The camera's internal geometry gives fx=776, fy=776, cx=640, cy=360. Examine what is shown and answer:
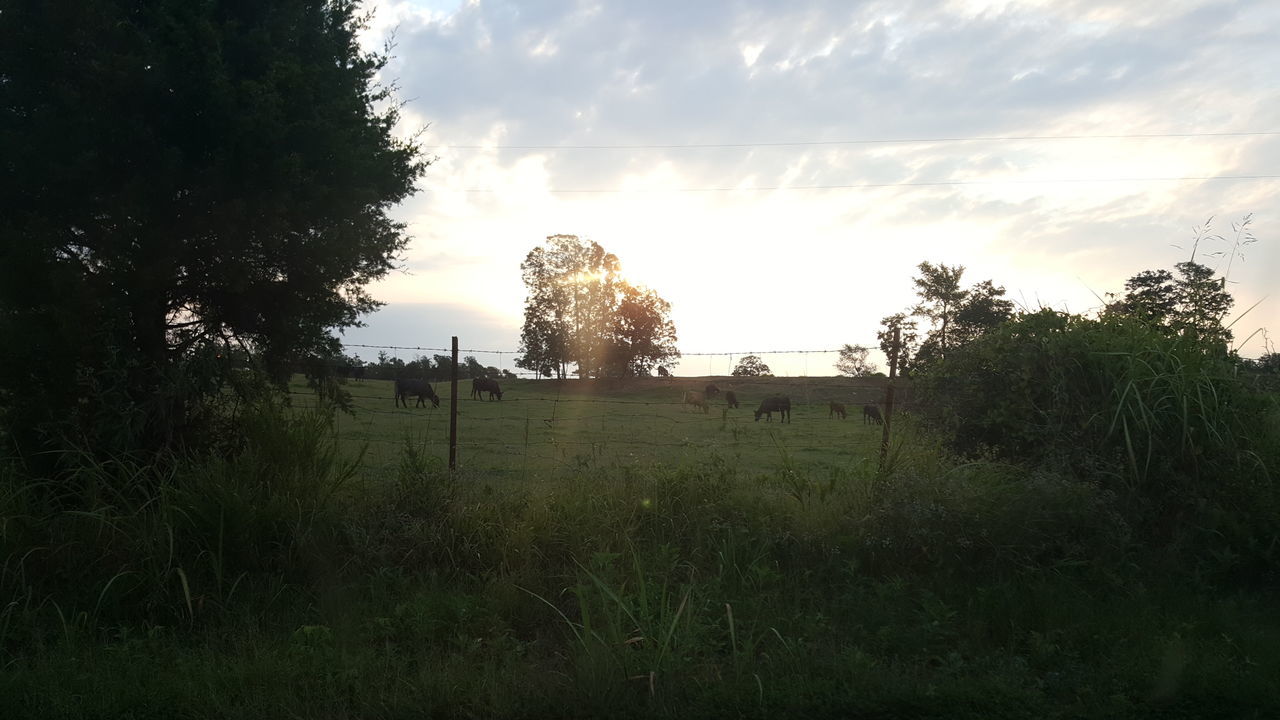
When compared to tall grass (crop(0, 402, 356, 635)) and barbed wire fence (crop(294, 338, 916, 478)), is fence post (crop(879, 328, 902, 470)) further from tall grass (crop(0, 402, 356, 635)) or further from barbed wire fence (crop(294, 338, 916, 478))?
tall grass (crop(0, 402, 356, 635))

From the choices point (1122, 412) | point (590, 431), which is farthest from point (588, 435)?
point (1122, 412)

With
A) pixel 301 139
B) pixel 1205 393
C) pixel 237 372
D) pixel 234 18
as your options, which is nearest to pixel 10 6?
pixel 234 18

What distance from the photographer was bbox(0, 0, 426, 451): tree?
773cm

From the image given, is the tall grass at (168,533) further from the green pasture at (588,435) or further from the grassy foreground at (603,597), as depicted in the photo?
the green pasture at (588,435)

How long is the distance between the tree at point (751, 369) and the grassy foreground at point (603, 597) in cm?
579

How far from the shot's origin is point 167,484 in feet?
22.6

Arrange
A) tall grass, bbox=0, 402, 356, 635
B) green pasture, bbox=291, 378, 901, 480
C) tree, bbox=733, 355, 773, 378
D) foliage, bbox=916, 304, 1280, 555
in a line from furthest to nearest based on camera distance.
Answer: tree, bbox=733, 355, 773, 378, green pasture, bbox=291, 378, 901, 480, foliage, bbox=916, 304, 1280, 555, tall grass, bbox=0, 402, 356, 635

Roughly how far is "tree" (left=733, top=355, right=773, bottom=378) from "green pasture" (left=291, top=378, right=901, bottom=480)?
16.6 inches

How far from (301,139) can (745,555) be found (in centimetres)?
653

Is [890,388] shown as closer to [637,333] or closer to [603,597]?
[603,597]

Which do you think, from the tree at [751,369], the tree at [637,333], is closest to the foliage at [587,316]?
the tree at [637,333]

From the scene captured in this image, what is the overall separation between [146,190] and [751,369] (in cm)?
1089

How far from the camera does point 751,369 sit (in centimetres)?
1584

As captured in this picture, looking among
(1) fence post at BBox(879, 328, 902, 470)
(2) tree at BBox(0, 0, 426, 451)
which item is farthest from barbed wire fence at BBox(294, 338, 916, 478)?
(2) tree at BBox(0, 0, 426, 451)
